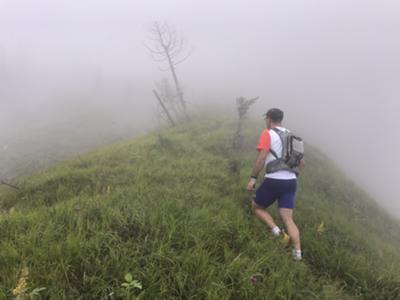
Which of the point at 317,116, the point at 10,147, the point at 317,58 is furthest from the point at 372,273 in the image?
the point at 317,58

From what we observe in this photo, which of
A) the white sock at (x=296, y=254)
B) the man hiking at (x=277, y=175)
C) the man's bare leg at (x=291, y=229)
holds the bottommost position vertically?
the white sock at (x=296, y=254)

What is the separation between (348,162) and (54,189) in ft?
96.1

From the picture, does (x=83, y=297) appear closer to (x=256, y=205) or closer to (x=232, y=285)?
(x=232, y=285)

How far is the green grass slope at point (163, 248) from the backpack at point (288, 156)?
99 centimetres

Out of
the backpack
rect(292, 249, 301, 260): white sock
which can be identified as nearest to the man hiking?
the backpack

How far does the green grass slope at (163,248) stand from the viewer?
2.26 m

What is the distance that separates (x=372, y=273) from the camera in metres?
3.52

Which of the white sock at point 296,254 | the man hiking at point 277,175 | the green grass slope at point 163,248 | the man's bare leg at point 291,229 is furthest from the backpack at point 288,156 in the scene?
the white sock at point 296,254

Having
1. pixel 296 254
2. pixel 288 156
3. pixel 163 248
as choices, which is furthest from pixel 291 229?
pixel 163 248

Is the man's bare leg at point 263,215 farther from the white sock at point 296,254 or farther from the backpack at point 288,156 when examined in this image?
the backpack at point 288,156

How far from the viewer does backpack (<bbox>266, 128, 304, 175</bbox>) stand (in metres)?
3.77

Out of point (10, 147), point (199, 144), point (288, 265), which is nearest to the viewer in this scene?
point (288, 265)

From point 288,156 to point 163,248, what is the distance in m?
2.32

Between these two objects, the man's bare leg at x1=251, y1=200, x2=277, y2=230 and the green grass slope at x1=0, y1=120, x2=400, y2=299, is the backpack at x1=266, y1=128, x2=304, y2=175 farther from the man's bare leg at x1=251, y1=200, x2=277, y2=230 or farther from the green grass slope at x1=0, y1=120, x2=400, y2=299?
the green grass slope at x1=0, y1=120, x2=400, y2=299
